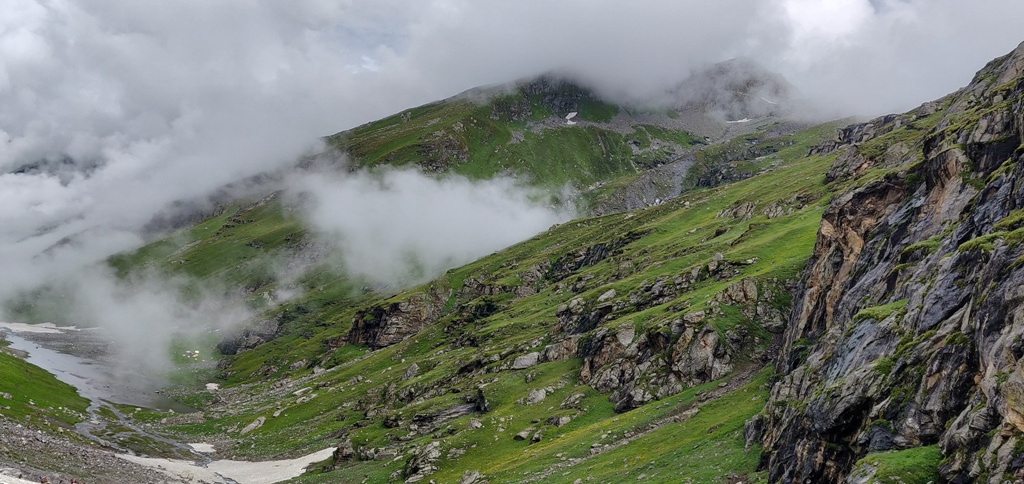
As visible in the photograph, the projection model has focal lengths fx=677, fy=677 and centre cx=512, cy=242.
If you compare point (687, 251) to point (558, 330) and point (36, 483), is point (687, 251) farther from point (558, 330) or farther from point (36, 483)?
point (36, 483)

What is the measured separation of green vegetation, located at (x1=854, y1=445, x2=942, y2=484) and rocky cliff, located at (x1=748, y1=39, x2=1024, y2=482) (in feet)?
2.04

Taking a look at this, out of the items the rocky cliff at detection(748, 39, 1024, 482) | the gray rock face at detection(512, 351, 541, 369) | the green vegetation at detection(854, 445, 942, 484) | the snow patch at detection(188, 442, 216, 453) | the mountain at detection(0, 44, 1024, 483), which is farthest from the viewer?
the snow patch at detection(188, 442, 216, 453)

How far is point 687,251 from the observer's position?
565 ft

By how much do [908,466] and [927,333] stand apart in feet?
37.2

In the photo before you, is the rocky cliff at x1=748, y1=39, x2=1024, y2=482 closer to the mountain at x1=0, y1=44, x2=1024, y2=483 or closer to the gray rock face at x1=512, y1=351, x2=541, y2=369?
the mountain at x1=0, y1=44, x2=1024, y2=483

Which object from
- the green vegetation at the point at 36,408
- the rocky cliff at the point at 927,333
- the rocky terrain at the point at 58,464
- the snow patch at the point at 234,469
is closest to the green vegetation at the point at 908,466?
the rocky cliff at the point at 927,333

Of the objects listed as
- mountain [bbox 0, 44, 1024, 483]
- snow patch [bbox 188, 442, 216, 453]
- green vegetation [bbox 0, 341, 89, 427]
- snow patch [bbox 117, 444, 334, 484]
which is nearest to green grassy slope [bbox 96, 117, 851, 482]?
mountain [bbox 0, 44, 1024, 483]

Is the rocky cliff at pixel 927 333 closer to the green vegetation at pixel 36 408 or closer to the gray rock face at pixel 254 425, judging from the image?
the gray rock face at pixel 254 425

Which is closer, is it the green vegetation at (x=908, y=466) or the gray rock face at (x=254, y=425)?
the green vegetation at (x=908, y=466)

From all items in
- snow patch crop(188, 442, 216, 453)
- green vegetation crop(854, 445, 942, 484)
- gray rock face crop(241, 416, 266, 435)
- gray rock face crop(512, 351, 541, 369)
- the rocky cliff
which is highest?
the rocky cliff

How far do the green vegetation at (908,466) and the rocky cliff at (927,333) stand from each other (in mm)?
621

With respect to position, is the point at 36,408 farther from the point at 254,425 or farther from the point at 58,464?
the point at 58,464

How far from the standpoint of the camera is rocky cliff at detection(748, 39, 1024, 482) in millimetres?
33250

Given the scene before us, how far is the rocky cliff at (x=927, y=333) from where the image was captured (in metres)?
33.2
